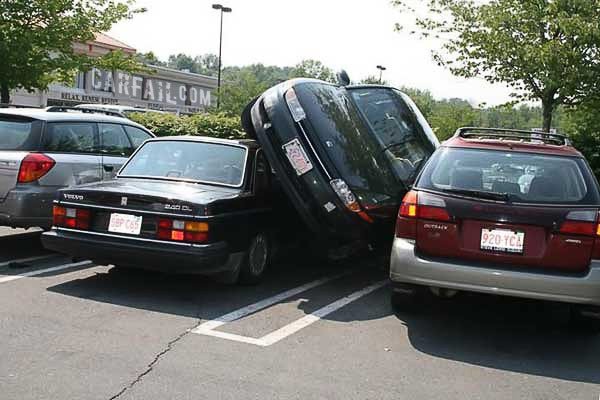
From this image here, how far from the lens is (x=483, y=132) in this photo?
22.2 feet

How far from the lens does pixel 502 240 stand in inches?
204

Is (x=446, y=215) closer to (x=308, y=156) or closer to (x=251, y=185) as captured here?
(x=308, y=156)

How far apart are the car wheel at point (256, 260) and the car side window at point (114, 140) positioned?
259cm

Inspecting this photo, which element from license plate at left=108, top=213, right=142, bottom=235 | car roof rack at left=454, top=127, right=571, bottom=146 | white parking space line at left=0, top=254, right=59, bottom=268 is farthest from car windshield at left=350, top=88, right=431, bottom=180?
white parking space line at left=0, top=254, right=59, bottom=268

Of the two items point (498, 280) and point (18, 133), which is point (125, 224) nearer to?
point (18, 133)

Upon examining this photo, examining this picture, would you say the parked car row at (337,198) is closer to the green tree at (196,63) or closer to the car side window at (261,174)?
the car side window at (261,174)

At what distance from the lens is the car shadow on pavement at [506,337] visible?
5.02 meters

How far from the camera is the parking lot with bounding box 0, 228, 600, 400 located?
426 cm

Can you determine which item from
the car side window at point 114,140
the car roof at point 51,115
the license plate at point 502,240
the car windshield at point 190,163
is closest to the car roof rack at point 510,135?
the license plate at point 502,240

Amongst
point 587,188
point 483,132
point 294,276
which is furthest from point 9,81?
point 587,188

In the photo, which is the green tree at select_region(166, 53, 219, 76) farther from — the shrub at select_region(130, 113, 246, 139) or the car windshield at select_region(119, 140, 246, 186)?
the car windshield at select_region(119, 140, 246, 186)

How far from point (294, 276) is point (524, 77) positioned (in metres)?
9.07

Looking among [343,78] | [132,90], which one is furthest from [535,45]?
[132,90]

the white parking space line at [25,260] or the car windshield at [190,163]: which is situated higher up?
the car windshield at [190,163]
